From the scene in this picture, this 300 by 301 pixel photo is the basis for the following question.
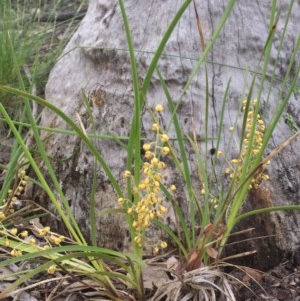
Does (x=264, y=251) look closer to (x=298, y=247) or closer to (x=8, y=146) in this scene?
(x=298, y=247)

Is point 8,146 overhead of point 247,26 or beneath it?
beneath

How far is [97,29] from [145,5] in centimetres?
19

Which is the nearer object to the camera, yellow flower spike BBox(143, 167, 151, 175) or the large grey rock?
yellow flower spike BBox(143, 167, 151, 175)

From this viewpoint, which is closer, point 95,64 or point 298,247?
point 298,247

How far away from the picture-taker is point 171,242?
1.80 m

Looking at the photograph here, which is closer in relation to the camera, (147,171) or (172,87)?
(147,171)

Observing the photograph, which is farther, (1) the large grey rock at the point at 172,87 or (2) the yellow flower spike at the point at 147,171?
(1) the large grey rock at the point at 172,87

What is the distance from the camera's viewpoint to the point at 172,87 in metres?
1.95

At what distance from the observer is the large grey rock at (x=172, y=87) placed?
190 cm

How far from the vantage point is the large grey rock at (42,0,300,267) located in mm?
1897

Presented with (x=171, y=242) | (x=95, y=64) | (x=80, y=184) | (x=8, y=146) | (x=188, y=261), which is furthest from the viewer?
(x=8, y=146)

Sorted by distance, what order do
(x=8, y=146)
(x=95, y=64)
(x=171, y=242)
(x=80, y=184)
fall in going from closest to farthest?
(x=171, y=242)
(x=80, y=184)
(x=95, y=64)
(x=8, y=146)

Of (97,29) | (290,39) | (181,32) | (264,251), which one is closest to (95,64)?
(97,29)

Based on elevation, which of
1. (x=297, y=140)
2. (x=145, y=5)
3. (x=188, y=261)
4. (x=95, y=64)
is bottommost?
(x=188, y=261)
